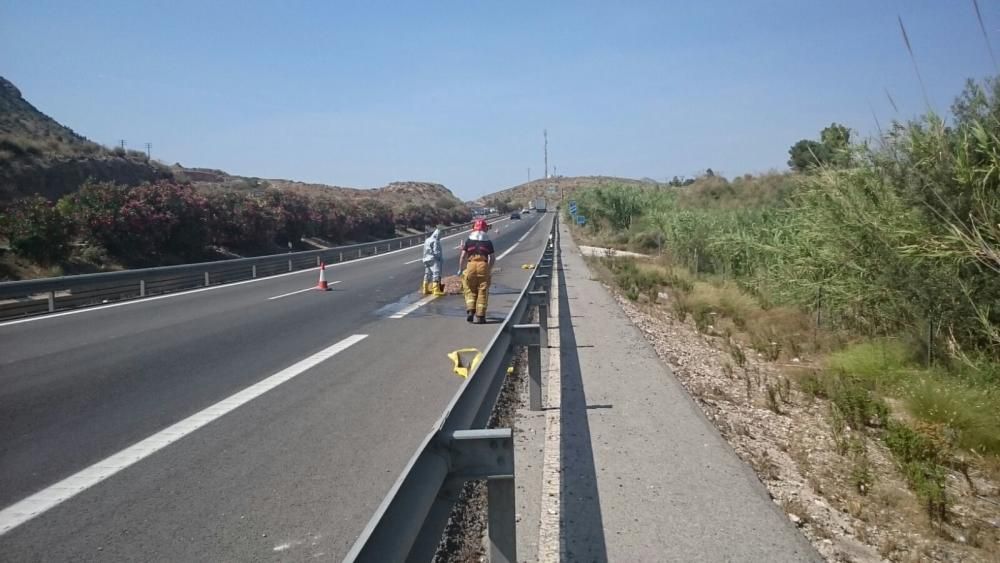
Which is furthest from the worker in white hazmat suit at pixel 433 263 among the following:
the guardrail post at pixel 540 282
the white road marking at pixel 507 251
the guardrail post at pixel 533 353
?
the white road marking at pixel 507 251

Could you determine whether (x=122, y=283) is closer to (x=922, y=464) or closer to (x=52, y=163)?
(x=922, y=464)

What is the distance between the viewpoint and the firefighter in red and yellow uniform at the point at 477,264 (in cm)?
1343

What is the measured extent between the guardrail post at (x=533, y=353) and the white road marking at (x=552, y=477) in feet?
0.54

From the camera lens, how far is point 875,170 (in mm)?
11219

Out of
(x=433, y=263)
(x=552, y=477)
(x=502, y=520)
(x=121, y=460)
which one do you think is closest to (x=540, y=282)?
(x=433, y=263)

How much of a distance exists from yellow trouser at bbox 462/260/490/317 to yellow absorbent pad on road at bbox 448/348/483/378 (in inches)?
94.2

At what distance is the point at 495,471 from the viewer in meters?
3.39

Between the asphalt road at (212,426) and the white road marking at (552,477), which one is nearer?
the white road marking at (552,477)

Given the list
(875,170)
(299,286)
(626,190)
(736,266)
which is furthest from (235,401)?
(626,190)

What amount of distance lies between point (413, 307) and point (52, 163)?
95.2 ft

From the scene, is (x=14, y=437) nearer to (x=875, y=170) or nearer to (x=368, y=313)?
(x=368, y=313)

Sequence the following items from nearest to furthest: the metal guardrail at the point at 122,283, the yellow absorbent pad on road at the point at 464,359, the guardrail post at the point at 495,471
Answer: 1. the guardrail post at the point at 495,471
2. the yellow absorbent pad on road at the point at 464,359
3. the metal guardrail at the point at 122,283

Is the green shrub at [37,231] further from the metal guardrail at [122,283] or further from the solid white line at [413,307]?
the solid white line at [413,307]

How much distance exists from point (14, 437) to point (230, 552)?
3.36m
